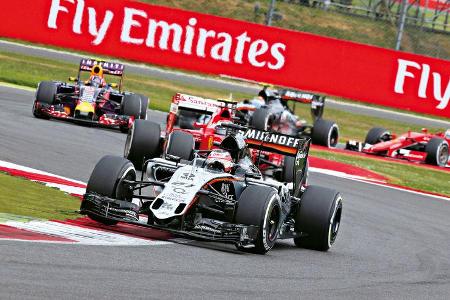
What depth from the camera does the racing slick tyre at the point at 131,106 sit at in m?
22.5

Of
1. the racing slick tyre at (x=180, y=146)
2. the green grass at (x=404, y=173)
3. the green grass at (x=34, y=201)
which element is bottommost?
the green grass at (x=34, y=201)

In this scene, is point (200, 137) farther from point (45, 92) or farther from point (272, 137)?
point (45, 92)

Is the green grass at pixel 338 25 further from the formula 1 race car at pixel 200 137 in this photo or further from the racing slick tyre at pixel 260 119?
the formula 1 race car at pixel 200 137

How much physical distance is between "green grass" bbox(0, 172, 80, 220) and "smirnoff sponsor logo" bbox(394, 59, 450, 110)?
18364mm

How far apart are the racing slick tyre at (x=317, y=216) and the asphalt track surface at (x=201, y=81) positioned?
852 inches

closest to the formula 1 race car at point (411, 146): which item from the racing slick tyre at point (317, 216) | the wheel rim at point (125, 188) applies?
the racing slick tyre at point (317, 216)

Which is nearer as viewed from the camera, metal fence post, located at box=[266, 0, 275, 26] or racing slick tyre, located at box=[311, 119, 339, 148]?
racing slick tyre, located at box=[311, 119, 339, 148]

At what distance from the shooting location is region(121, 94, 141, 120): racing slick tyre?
2245 cm

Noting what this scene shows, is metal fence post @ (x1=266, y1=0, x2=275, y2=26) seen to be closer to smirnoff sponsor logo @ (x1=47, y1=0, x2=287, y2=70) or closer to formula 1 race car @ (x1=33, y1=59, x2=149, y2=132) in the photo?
smirnoff sponsor logo @ (x1=47, y1=0, x2=287, y2=70)

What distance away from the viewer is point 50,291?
7.00m

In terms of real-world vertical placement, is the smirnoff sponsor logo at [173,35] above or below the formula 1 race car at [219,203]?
above

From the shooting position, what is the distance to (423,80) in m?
30.1

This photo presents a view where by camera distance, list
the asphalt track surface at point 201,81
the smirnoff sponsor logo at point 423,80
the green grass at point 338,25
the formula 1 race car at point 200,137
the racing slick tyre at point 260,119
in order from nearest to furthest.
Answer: the formula 1 race car at point 200,137
the racing slick tyre at point 260,119
the smirnoff sponsor logo at point 423,80
the green grass at point 338,25
the asphalt track surface at point 201,81

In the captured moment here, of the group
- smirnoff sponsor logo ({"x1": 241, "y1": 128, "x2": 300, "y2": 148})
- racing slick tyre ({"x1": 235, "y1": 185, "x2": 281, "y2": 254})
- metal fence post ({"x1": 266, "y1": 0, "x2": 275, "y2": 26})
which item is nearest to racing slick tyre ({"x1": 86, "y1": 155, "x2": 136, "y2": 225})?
racing slick tyre ({"x1": 235, "y1": 185, "x2": 281, "y2": 254})
